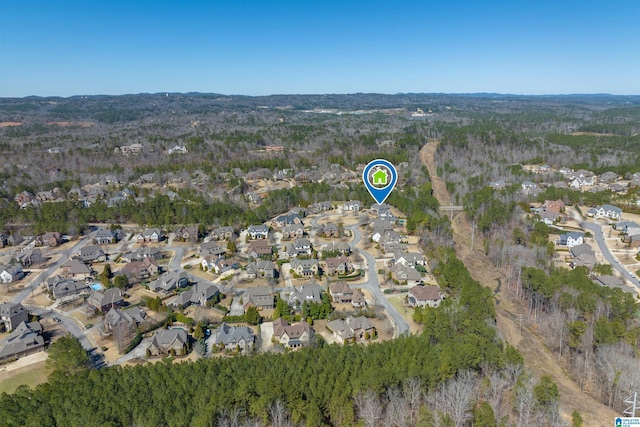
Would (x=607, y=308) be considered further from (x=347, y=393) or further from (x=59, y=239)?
(x=59, y=239)

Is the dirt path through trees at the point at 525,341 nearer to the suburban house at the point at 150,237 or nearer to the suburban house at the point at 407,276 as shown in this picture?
the suburban house at the point at 407,276

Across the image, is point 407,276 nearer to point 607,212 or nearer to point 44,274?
point 44,274

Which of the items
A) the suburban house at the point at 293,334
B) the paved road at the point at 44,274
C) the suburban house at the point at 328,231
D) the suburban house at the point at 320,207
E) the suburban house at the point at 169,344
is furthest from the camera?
the suburban house at the point at 320,207

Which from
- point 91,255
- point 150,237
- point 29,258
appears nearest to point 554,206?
point 150,237

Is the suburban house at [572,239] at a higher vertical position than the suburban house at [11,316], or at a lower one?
higher

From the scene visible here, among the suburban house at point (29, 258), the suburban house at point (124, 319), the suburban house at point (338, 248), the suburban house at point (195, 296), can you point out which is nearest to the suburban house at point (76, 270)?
the suburban house at point (29, 258)

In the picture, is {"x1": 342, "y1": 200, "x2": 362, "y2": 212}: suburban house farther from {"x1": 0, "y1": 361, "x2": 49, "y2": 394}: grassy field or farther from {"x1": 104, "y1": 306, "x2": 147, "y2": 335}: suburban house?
{"x1": 0, "y1": 361, "x2": 49, "y2": 394}: grassy field
